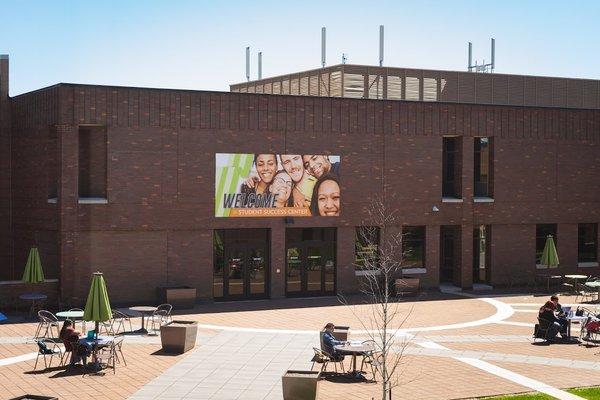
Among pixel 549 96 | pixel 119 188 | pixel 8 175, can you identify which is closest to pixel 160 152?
pixel 119 188

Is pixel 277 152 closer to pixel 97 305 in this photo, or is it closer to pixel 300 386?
pixel 97 305

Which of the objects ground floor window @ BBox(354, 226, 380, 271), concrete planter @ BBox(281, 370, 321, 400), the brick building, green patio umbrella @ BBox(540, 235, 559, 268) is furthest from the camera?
green patio umbrella @ BBox(540, 235, 559, 268)

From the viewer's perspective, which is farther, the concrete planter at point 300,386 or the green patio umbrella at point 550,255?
the green patio umbrella at point 550,255

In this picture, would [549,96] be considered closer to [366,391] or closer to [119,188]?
[119,188]

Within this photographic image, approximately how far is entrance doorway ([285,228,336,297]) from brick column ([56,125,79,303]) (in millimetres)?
9312

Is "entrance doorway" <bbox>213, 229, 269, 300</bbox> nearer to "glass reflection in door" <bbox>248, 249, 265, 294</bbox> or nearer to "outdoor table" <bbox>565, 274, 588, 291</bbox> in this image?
"glass reflection in door" <bbox>248, 249, 265, 294</bbox>

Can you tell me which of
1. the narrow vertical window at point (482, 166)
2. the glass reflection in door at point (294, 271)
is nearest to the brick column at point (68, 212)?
the glass reflection in door at point (294, 271)

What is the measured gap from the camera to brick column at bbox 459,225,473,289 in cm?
4097

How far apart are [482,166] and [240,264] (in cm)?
1384

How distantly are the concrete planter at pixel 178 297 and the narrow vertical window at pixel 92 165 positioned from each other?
4.72 meters

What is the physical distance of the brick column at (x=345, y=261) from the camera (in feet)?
126

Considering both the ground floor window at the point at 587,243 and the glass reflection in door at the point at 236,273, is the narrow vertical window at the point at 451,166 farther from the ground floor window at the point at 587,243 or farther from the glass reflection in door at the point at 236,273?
the glass reflection in door at the point at 236,273

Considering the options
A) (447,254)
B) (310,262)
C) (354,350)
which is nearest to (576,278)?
(447,254)

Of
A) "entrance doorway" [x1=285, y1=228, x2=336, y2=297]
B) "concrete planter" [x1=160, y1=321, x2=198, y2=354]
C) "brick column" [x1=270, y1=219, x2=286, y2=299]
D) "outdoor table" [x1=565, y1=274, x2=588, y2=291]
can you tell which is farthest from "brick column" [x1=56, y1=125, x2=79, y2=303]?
"outdoor table" [x1=565, y1=274, x2=588, y2=291]
